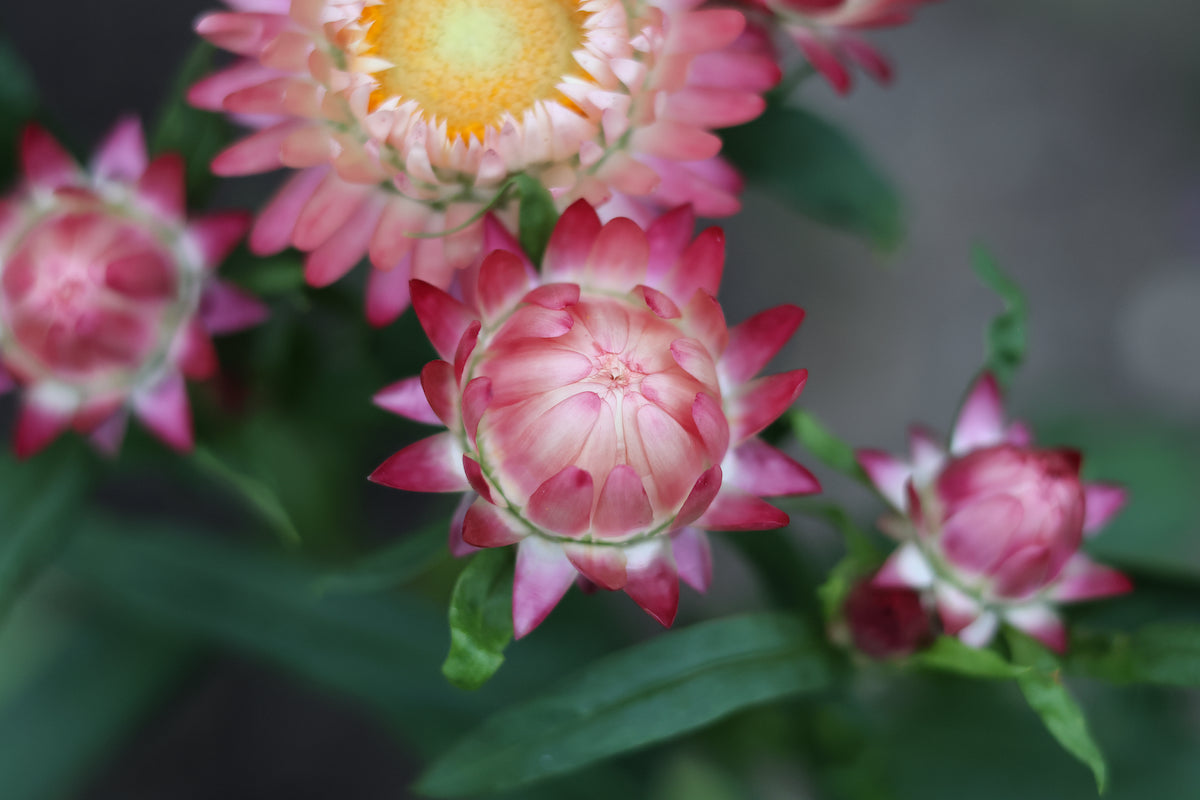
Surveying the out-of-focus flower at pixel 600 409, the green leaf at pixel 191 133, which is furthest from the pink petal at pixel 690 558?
the green leaf at pixel 191 133

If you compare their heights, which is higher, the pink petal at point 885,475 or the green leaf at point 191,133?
the green leaf at point 191,133

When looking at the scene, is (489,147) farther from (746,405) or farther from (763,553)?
(763,553)

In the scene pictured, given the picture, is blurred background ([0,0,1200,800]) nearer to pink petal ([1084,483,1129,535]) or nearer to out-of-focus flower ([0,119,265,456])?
pink petal ([1084,483,1129,535])

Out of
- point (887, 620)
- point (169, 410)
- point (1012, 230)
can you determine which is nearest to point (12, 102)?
point (169, 410)

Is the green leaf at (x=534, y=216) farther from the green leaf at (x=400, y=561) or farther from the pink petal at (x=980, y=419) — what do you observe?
the pink petal at (x=980, y=419)

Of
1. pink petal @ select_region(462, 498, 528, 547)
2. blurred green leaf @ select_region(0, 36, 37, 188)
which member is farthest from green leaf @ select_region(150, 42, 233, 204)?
pink petal @ select_region(462, 498, 528, 547)


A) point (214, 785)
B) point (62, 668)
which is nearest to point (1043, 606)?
point (62, 668)
